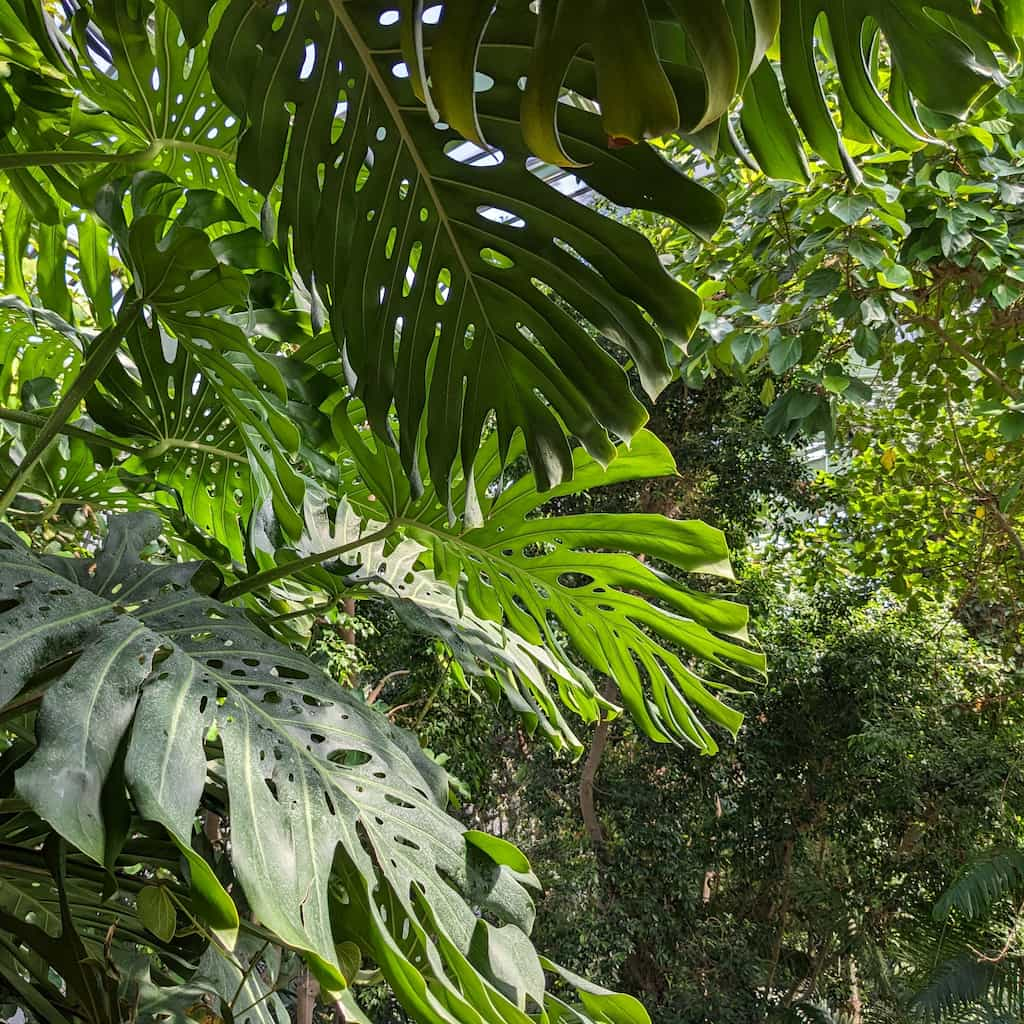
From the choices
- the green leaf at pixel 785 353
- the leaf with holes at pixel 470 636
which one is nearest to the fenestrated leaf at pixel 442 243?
the leaf with holes at pixel 470 636

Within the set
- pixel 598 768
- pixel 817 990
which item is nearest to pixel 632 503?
pixel 598 768

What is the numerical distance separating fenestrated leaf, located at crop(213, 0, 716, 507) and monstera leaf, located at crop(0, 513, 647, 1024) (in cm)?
19

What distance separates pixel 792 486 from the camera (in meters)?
4.50

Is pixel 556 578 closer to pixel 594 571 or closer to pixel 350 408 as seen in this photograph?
pixel 594 571

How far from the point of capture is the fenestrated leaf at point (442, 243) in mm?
543

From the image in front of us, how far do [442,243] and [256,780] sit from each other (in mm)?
374

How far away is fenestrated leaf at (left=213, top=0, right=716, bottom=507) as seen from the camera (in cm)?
54

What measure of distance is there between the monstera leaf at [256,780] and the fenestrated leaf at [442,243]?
0.19m

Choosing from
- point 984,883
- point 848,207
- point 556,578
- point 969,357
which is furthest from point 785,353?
point 984,883

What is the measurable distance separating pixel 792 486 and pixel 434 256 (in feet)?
13.5

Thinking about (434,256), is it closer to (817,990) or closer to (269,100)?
(269,100)

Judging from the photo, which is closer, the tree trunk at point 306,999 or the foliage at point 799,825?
the tree trunk at point 306,999

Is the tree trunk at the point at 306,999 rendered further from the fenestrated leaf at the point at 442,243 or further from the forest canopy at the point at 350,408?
the fenestrated leaf at the point at 442,243

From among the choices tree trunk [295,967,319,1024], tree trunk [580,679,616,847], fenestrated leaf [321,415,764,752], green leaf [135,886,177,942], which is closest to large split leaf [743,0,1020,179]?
fenestrated leaf [321,415,764,752]
